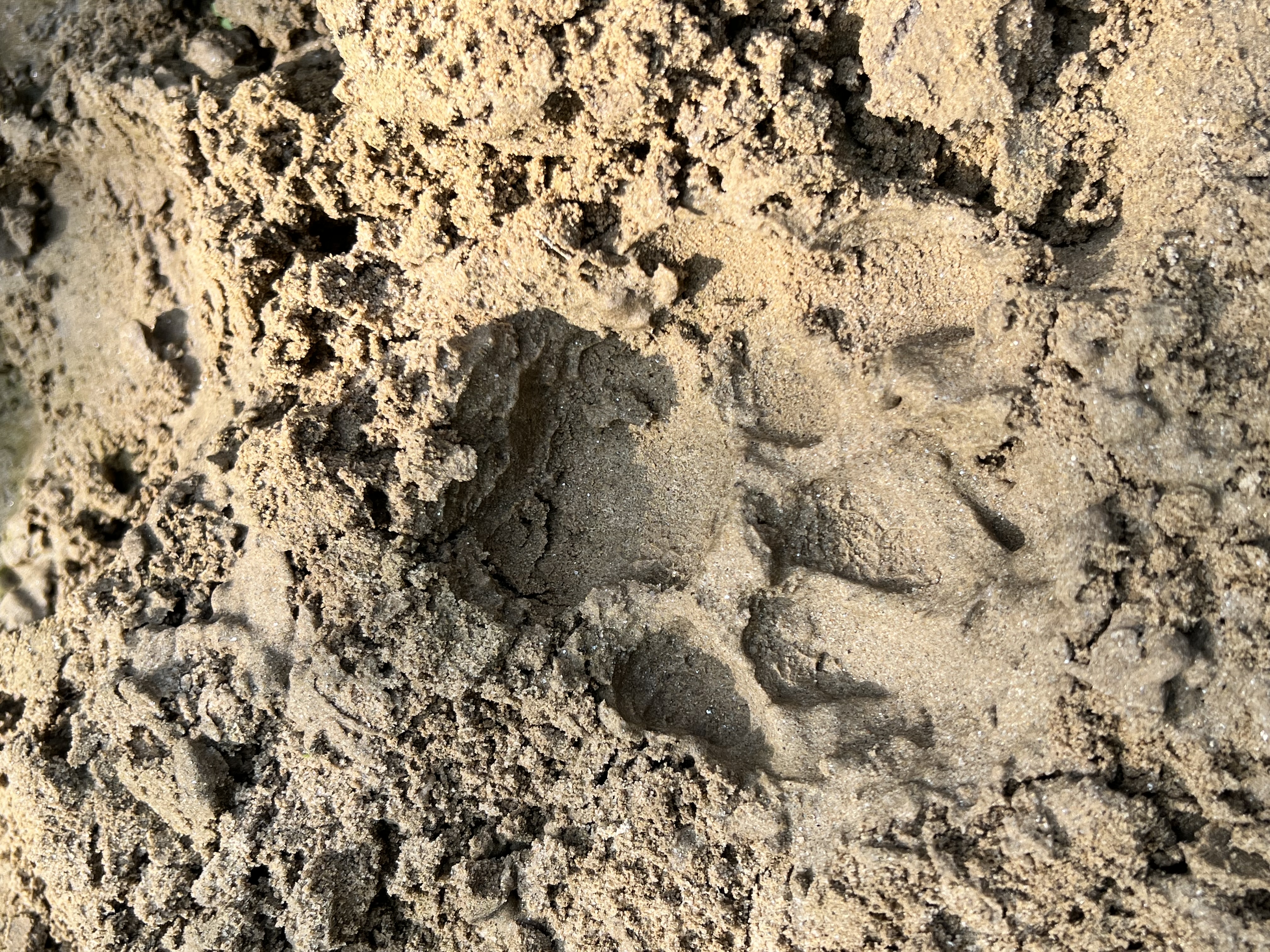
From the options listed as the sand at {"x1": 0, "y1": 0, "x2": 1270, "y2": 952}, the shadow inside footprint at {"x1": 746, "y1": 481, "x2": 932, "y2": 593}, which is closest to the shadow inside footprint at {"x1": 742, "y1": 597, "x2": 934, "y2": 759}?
the sand at {"x1": 0, "y1": 0, "x2": 1270, "y2": 952}

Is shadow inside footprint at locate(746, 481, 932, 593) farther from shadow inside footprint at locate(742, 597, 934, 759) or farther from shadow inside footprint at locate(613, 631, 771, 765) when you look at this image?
shadow inside footprint at locate(613, 631, 771, 765)

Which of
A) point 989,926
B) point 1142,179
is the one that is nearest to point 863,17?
point 1142,179

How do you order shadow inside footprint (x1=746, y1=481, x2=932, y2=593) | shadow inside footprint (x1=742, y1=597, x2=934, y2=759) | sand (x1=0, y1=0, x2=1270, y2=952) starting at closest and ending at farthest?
sand (x1=0, y1=0, x2=1270, y2=952), shadow inside footprint (x1=742, y1=597, x2=934, y2=759), shadow inside footprint (x1=746, y1=481, x2=932, y2=593)

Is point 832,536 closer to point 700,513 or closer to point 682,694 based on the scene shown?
point 700,513

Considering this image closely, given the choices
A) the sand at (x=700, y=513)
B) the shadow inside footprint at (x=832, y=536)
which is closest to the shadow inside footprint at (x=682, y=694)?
the sand at (x=700, y=513)

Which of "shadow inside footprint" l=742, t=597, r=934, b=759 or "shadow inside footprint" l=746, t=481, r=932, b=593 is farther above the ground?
"shadow inside footprint" l=746, t=481, r=932, b=593

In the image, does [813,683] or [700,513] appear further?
[700,513]

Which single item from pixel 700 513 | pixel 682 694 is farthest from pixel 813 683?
pixel 700 513
